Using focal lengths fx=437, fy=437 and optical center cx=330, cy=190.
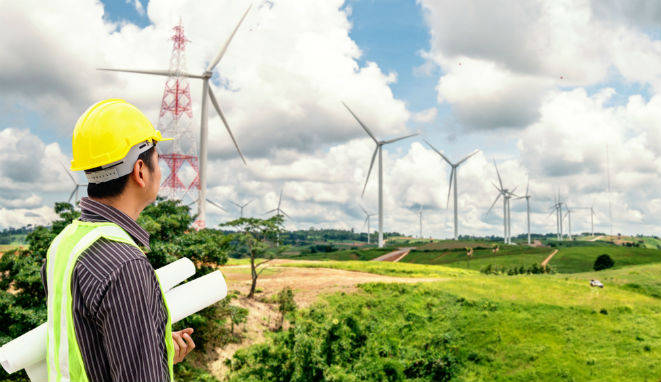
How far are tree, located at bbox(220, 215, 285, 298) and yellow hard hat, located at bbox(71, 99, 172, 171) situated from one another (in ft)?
98.6

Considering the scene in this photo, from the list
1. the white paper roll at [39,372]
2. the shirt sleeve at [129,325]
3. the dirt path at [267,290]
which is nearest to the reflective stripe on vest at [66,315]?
the shirt sleeve at [129,325]

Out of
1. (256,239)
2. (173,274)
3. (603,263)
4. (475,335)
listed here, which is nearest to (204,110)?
(256,239)

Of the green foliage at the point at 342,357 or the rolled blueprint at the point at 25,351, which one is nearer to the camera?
the rolled blueprint at the point at 25,351

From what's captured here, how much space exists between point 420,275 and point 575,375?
78.6 ft

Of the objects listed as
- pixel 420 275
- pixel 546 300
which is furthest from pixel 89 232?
pixel 420 275

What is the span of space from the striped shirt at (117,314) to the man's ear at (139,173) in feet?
1.61

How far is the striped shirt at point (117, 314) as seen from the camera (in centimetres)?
194

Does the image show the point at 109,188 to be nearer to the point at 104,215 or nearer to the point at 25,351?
the point at 104,215

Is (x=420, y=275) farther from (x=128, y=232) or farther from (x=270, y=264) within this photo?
(x=128, y=232)

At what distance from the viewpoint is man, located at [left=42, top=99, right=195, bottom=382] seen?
1949 mm

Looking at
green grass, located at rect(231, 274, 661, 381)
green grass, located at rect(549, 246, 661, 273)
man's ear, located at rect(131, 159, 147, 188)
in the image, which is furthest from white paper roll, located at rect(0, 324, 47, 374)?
green grass, located at rect(549, 246, 661, 273)

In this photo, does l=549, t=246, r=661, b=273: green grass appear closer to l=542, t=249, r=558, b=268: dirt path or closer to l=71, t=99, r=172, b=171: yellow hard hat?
l=542, t=249, r=558, b=268: dirt path

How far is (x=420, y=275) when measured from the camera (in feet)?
146

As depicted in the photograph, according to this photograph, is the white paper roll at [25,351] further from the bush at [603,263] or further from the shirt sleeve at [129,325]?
the bush at [603,263]
